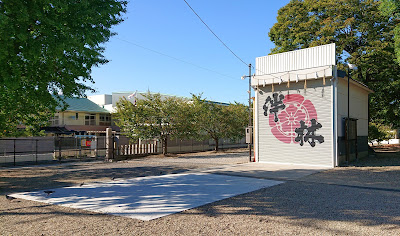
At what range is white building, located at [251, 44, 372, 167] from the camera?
16.3 meters

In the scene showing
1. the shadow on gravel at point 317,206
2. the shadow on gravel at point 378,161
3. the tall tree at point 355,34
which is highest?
the tall tree at point 355,34

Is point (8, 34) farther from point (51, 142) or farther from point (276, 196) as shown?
point (51, 142)

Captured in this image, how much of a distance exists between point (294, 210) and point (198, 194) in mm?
2985

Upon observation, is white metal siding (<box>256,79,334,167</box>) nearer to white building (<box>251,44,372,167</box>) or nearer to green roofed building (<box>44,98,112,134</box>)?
white building (<box>251,44,372,167</box>)

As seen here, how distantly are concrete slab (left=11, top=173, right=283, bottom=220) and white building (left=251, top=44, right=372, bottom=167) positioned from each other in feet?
19.5

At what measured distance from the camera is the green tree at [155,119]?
84.4ft

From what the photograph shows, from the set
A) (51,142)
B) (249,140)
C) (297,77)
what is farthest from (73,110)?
(297,77)

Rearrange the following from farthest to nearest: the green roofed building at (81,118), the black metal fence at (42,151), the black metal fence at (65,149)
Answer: the green roofed building at (81,118), the black metal fence at (65,149), the black metal fence at (42,151)

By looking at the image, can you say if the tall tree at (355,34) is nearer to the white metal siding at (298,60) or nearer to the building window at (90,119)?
the white metal siding at (298,60)

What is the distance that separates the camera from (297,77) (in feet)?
56.0

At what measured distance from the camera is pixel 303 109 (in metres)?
17.1

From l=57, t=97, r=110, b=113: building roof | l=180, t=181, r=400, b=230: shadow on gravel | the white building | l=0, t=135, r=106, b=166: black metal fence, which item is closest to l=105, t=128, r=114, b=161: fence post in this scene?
l=0, t=135, r=106, b=166: black metal fence

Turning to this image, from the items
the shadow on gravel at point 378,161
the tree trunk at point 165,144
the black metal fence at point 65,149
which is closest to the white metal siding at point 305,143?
the shadow on gravel at point 378,161

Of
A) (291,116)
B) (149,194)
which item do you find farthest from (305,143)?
(149,194)
